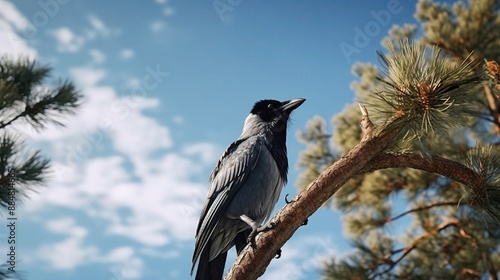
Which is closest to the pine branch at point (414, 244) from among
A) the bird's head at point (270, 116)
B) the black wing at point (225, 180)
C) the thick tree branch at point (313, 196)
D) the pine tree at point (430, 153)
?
the pine tree at point (430, 153)

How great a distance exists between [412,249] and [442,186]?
1071mm

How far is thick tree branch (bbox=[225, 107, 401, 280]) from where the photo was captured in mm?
2381

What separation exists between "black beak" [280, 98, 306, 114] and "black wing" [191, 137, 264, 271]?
1.02ft

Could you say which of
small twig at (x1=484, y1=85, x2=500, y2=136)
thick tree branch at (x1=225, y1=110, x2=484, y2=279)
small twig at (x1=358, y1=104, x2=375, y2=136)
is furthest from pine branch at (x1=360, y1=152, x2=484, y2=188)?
small twig at (x1=484, y1=85, x2=500, y2=136)

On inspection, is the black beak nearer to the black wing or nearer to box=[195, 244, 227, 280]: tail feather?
the black wing

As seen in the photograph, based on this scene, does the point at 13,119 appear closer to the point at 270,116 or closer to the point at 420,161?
the point at 270,116

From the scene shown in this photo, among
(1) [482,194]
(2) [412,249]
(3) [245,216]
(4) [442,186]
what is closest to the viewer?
(1) [482,194]

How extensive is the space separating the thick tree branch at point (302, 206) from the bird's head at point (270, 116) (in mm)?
972

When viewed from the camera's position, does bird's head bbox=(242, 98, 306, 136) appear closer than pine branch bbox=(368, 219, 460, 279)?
Yes

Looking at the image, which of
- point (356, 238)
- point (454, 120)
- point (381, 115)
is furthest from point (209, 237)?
point (356, 238)

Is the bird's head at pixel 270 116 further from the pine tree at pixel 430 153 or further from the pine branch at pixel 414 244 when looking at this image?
the pine branch at pixel 414 244

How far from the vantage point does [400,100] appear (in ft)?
7.98

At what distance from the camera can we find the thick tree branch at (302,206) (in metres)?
2.38

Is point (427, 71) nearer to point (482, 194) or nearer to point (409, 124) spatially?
point (409, 124)
